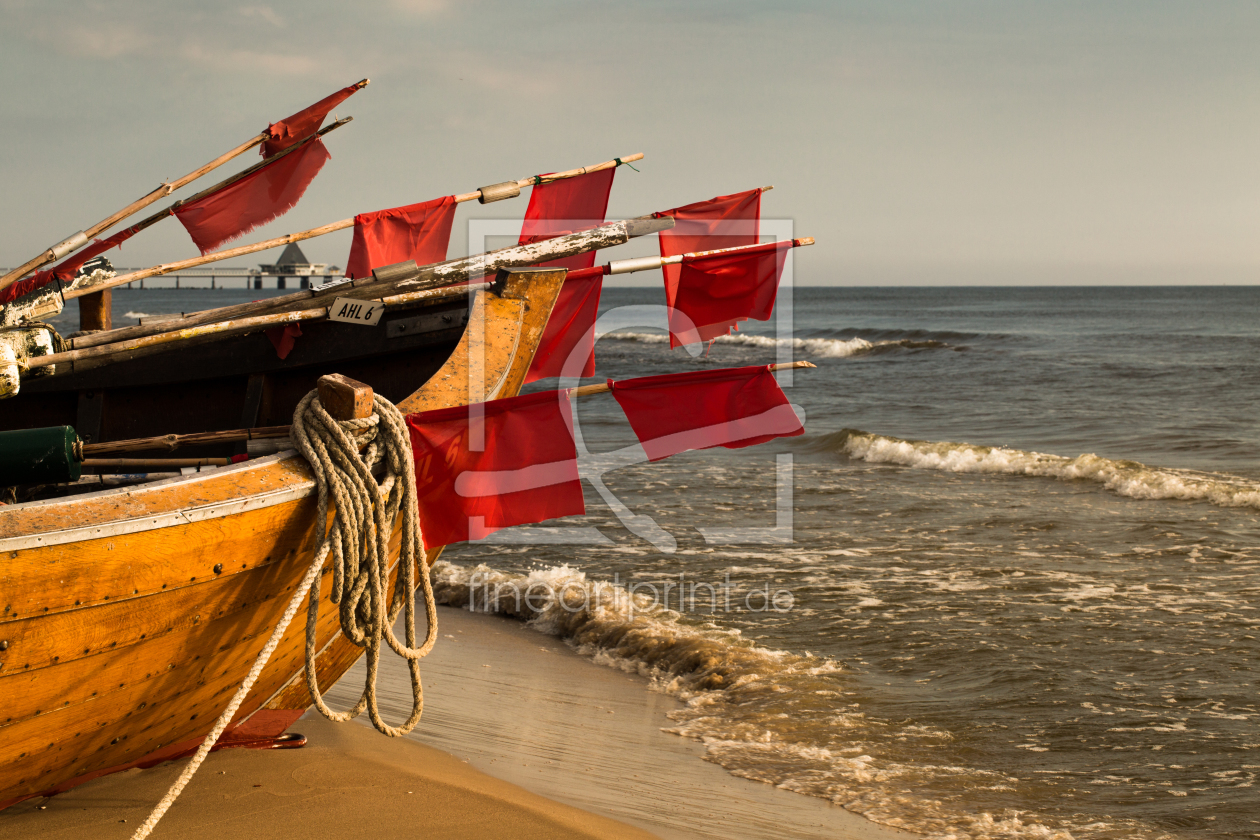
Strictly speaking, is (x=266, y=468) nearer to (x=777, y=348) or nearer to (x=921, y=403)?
(x=921, y=403)

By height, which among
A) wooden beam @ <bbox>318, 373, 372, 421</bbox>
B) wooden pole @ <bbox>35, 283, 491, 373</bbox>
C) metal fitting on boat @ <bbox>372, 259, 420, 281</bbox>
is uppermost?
metal fitting on boat @ <bbox>372, 259, 420, 281</bbox>

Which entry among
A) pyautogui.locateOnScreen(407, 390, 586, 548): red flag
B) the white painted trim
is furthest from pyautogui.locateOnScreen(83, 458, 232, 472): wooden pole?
pyautogui.locateOnScreen(407, 390, 586, 548): red flag

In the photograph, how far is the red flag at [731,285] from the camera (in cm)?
470

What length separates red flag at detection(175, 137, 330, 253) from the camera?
5.70 metres

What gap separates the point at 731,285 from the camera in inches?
189

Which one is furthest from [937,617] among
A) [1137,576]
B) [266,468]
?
[266,468]

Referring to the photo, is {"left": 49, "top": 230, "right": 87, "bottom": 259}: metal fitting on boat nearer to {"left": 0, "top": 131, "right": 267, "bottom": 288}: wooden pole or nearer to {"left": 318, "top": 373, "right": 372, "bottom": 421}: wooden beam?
{"left": 0, "top": 131, "right": 267, "bottom": 288}: wooden pole

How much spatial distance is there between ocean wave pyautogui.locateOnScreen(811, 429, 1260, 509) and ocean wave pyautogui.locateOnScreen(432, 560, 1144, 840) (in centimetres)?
633

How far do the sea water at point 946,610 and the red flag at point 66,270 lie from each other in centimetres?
319

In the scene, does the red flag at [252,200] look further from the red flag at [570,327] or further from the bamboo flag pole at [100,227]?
the red flag at [570,327]

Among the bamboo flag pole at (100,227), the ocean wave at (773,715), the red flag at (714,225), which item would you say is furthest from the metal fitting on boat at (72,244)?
the ocean wave at (773,715)

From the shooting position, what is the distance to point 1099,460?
37.2 ft

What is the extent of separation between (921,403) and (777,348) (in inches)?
645

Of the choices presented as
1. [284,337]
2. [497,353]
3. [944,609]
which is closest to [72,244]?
[284,337]
